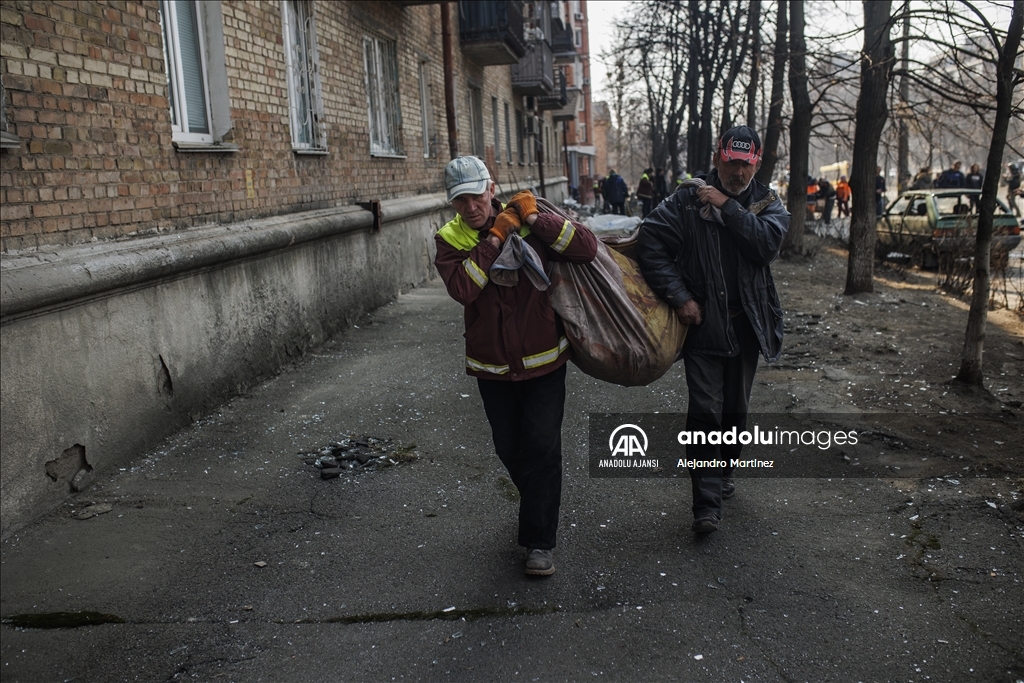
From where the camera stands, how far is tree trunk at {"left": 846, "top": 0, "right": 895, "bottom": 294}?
9.11 metres

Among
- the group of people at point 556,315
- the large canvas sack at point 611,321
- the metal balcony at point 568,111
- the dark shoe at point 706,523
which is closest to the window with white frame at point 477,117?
the group of people at point 556,315

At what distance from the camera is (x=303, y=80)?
8109 mm

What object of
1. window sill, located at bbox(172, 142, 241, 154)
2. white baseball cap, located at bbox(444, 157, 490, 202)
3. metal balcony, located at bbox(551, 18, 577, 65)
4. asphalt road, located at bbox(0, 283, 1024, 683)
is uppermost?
metal balcony, located at bbox(551, 18, 577, 65)

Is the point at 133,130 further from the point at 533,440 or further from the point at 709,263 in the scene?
the point at 709,263

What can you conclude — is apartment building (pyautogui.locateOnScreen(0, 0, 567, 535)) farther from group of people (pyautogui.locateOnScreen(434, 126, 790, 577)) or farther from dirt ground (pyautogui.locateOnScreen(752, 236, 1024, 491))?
dirt ground (pyautogui.locateOnScreen(752, 236, 1024, 491))

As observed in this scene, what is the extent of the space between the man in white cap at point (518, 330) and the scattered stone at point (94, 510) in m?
2.13

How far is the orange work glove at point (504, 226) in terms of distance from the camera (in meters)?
3.05

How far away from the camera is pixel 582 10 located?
203ft

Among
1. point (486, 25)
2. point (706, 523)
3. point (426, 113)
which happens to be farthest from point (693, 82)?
point (706, 523)

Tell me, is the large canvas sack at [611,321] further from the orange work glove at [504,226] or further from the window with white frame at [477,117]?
the window with white frame at [477,117]

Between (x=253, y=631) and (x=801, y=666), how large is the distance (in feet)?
6.38

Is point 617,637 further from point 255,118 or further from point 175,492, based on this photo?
point 255,118

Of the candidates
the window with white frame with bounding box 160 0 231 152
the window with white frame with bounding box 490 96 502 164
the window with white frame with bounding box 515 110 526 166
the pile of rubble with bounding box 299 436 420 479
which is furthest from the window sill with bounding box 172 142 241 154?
the window with white frame with bounding box 515 110 526 166

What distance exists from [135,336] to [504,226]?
9.22 ft
